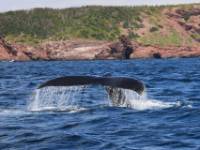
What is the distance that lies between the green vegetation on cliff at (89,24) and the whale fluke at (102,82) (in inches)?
5231

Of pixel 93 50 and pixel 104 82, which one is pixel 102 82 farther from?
pixel 93 50

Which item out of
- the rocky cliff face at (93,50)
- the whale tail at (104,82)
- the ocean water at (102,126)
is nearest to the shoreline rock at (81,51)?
the rocky cliff face at (93,50)

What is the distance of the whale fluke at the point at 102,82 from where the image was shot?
55.3 ft

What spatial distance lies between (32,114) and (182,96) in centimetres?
1021

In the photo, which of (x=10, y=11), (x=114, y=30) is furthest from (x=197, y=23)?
(x=10, y=11)

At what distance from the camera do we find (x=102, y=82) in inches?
700

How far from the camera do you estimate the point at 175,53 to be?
14412cm

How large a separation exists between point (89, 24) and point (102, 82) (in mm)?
154381

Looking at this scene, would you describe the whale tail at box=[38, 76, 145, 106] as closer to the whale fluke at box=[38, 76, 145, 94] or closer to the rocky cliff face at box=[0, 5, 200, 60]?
the whale fluke at box=[38, 76, 145, 94]

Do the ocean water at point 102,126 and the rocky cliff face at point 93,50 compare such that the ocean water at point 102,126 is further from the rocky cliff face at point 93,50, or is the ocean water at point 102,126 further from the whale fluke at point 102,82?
the rocky cliff face at point 93,50

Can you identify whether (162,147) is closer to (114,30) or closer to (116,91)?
(116,91)

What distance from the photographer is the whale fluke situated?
1684 centimetres

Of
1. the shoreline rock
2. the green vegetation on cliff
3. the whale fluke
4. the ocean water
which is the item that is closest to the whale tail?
the whale fluke

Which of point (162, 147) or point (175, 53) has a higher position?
point (162, 147)
